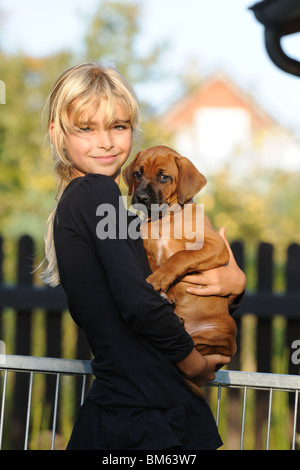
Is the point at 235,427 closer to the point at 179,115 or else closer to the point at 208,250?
the point at 208,250

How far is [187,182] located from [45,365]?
3.03ft

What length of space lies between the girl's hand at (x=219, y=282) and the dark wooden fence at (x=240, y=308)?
7.84 feet

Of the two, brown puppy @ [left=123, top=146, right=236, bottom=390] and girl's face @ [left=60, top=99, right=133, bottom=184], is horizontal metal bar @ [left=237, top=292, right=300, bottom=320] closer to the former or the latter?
brown puppy @ [left=123, top=146, right=236, bottom=390]

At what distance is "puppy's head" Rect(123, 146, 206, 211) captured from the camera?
252 cm

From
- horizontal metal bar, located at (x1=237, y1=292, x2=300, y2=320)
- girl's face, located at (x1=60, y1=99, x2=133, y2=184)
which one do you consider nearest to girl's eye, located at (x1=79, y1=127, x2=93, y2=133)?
girl's face, located at (x1=60, y1=99, x2=133, y2=184)

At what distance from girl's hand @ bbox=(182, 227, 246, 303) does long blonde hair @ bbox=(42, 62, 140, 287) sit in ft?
1.78

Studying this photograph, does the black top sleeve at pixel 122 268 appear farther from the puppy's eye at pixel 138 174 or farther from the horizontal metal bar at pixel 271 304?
the horizontal metal bar at pixel 271 304

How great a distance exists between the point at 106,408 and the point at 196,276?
63cm

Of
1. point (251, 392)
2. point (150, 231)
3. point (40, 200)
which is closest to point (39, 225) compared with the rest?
point (40, 200)

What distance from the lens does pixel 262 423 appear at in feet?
16.0

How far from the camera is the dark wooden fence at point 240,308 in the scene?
15.8 feet

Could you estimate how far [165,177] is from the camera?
255 cm

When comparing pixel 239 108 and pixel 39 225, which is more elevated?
pixel 239 108

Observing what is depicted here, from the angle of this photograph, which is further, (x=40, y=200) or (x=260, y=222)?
(x=260, y=222)
